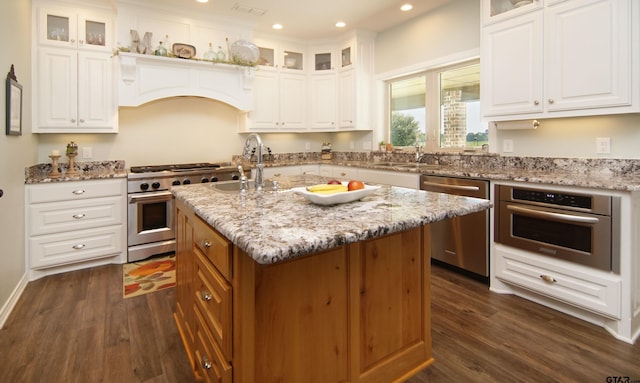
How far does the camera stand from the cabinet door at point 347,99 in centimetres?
475

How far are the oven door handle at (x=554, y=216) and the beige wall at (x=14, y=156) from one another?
3608mm

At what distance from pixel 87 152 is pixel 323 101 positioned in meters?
2.98

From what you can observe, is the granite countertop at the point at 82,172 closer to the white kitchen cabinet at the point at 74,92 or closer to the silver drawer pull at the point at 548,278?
A: the white kitchen cabinet at the point at 74,92

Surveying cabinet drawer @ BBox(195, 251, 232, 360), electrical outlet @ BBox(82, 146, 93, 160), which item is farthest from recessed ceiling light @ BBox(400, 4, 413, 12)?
electrical outlet @ BBox(82, 146, 93, 160)

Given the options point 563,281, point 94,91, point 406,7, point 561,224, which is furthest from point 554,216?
point 94,91

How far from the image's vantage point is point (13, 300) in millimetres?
2617

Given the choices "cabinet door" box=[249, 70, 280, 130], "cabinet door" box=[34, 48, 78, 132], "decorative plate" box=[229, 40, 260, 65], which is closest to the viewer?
"cabinet door" box=[34, 48, 78, 132]

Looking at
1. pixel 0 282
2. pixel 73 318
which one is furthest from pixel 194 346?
pixel 0 282

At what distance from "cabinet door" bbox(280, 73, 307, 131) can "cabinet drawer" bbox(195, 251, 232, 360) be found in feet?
11.7

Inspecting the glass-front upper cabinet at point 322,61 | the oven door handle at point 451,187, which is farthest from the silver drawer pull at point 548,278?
the glass-front upper cabinet at point 322,61

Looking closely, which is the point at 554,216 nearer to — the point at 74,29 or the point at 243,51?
the point at 243,51

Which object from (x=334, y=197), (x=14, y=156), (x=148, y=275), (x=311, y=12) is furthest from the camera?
(x=311, y=12)

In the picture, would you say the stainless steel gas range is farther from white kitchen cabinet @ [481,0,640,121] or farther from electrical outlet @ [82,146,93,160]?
white kitchen cabinet @ [481,0,640,121]

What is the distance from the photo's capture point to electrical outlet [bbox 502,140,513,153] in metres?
3.24
